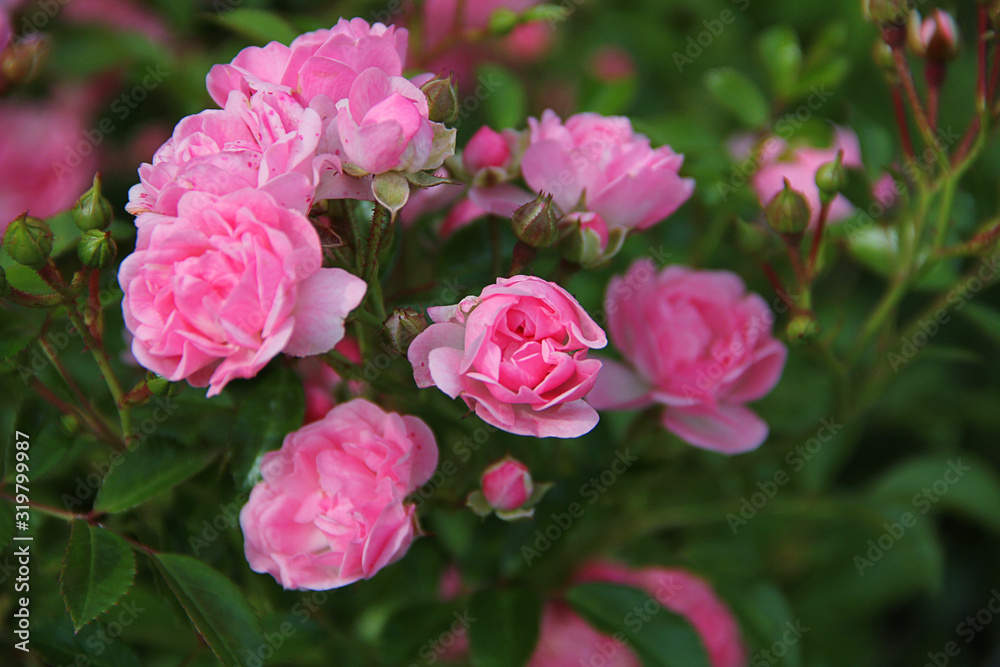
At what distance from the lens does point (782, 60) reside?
3.35 ft

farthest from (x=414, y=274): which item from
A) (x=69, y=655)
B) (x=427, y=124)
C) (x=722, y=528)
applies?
(x=722, y=528)

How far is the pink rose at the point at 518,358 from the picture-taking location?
1.70 ft

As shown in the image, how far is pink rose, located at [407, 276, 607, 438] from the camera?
0.52 m

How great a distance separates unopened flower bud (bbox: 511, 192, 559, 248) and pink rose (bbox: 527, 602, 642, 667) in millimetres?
534

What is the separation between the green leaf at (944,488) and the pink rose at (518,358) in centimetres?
79

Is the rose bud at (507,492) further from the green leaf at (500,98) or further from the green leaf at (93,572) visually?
the green leaf at (500,98)

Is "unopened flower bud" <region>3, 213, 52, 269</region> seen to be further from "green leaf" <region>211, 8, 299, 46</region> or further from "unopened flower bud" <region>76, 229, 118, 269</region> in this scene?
"green leaf" <region>211, 8, 299, 46</region>

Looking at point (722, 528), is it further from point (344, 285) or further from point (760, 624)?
point (344, 285)

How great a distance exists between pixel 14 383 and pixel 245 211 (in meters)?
0.33

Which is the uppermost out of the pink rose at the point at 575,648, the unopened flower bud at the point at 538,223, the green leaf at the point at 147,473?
the unopened flower bud at the point at 538,223

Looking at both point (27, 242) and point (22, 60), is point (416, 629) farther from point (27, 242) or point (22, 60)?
point (22, 60)

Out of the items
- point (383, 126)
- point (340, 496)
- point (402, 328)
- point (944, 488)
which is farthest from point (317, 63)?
point (944, 488)

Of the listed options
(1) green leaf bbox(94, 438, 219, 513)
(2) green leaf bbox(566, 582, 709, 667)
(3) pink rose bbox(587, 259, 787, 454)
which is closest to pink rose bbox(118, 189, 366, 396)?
(1) green leaf bbox(94, 438, 219, 513)

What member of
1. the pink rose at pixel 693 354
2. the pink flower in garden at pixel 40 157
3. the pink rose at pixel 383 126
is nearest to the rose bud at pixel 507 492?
the pink rose at pixel 693 354
